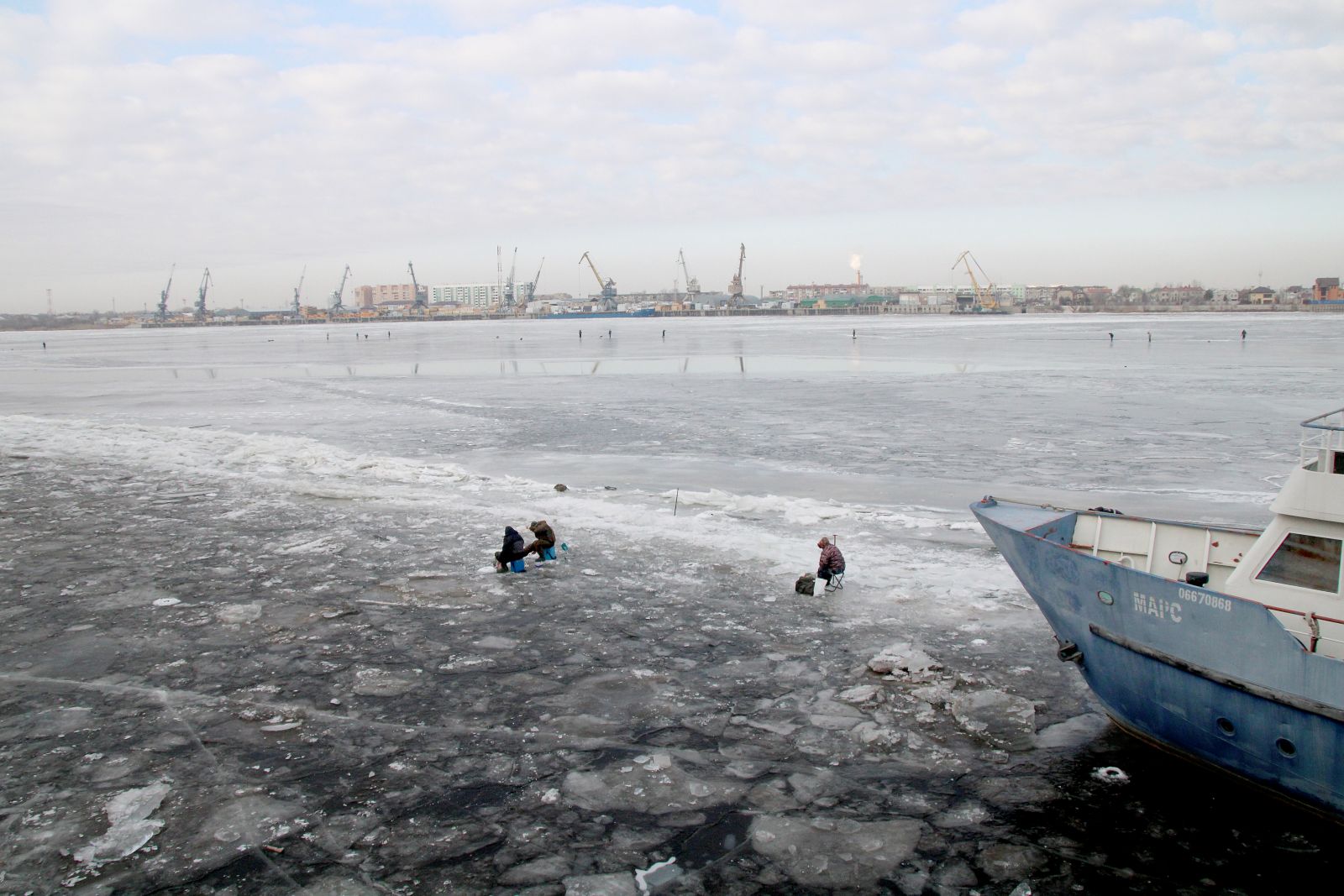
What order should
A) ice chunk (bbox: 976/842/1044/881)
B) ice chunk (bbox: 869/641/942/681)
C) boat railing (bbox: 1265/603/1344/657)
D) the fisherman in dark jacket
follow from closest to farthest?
ice chunk (bbox: 976/842/1044/881)
boat railing (bbox: 1265/603/1344/657)
ice chunk (bbox: 869/641/942/681)
the fisherman in dark jacket

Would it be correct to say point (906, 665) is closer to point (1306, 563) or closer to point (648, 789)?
point (648, 789)

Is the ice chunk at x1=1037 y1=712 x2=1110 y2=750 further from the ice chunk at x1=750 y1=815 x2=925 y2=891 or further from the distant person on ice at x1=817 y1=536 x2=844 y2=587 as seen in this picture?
the distant person on ice at x1=817 y1=536 x2=844 y2=587

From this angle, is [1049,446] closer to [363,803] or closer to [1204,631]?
[1204,631]

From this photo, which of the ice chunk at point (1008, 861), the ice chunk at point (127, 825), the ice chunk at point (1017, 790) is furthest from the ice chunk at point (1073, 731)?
the ice chunk at point (127, 825)

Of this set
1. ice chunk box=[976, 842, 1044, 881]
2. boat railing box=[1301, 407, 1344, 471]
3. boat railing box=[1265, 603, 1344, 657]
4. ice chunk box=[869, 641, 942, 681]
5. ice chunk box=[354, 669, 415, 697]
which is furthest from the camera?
ice chunk box=[869, 641, 942, 681]

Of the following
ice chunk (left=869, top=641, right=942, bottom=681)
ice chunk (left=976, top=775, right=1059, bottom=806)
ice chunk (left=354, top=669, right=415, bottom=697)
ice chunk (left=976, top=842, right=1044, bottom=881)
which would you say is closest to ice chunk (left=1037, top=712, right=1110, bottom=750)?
ice chunk (left=976, top=775, right=1059, bottom=806)

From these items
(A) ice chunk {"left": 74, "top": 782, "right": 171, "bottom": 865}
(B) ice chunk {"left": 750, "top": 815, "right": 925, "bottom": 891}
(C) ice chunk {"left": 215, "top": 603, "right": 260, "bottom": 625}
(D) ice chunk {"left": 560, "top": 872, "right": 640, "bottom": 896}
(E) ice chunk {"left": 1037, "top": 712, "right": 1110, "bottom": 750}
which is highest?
(A) ice chunk {"left": 74, "top": 782, "right": 171, "bottom": 865}

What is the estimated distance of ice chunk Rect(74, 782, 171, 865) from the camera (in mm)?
5781

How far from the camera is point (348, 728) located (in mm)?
7551

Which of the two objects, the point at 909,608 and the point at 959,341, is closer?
the point at 909,608

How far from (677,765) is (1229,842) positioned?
3900mm

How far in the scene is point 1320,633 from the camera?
22.5ft

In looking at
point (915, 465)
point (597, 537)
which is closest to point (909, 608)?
point (597, 537)

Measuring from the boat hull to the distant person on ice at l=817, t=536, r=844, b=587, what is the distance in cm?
289
